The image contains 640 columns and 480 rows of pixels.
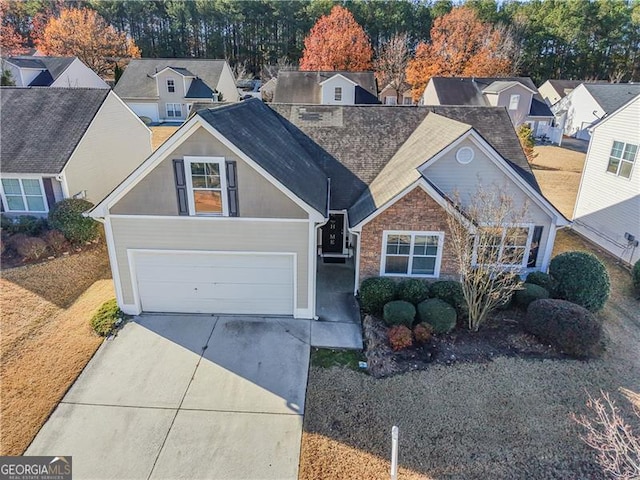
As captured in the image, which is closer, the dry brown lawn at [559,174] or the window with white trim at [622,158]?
the window with white trim at [622,158]

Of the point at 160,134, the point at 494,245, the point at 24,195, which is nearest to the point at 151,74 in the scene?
the point at 160,134

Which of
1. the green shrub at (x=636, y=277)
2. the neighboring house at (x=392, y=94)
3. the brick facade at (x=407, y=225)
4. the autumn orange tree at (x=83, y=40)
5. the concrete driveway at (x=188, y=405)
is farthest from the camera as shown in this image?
the autumn orange tree at (x=83, y=40)

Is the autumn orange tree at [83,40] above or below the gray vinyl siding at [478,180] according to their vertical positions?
above

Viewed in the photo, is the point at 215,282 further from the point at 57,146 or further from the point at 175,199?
the point at 57,146

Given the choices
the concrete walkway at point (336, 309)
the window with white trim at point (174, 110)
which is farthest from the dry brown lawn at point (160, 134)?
the concrete walkway at point (336, 309)

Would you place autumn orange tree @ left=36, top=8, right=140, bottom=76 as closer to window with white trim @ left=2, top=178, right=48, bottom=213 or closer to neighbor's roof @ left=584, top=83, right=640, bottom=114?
window with white trim @ left=2, top=178, right=48, bottom=213

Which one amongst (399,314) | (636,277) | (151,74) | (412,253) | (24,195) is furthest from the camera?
(151,74)

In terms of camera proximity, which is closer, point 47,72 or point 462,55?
point 47,72

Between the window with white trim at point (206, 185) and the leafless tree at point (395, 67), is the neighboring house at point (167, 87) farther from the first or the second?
the window with white trim at point (206, 185)

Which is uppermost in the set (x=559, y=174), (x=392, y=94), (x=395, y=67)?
(x=395, y=67)
